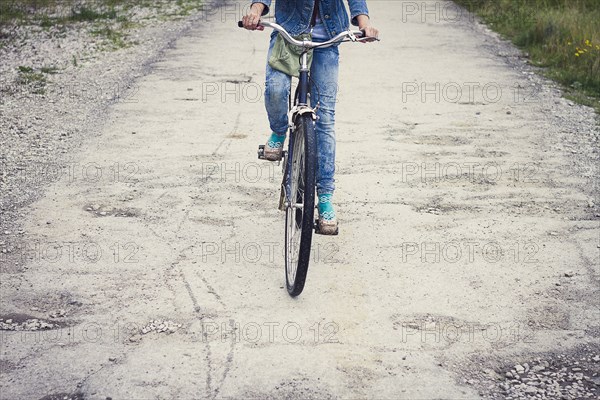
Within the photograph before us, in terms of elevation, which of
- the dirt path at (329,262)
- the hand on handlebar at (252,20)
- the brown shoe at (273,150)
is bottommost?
the dirt path at (329,262)

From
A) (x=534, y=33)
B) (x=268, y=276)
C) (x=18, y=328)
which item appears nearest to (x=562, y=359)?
(x=268, y=276)

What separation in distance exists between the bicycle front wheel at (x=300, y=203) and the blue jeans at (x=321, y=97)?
19cm

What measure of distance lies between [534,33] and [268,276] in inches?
302

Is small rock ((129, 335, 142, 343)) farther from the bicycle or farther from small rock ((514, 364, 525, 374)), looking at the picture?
small rock ((514, 364, 525, 374))

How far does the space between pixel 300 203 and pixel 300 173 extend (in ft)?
0.60

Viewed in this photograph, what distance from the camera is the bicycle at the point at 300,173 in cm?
425

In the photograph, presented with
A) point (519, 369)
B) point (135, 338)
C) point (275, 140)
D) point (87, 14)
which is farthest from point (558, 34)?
point (135, 338)

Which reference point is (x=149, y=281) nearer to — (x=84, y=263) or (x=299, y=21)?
(x=84, y=263)

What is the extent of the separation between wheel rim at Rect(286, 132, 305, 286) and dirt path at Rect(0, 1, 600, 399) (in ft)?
0.59

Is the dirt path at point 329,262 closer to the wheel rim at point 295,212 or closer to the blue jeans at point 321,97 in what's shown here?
the wheel rim at point 295,212

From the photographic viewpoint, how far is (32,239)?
535 cm

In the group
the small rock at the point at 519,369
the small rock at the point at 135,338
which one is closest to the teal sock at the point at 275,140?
the small rock at the point at 135,338

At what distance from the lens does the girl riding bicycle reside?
472 cm

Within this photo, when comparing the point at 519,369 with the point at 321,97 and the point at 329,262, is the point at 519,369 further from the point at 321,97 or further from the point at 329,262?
the point at 321,97
